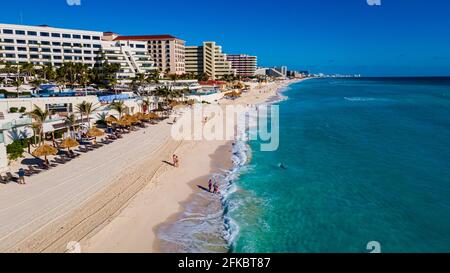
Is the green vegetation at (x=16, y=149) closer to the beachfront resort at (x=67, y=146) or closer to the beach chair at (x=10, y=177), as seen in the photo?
the beachfront resort at (x=67, y=146)

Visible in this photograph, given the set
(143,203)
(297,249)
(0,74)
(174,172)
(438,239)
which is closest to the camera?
(297,249)

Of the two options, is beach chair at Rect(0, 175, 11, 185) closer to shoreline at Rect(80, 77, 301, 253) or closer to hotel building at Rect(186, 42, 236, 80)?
shoreline at Rect(80, 77, 301, 253)

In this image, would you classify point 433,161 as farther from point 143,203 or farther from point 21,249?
point 21,249

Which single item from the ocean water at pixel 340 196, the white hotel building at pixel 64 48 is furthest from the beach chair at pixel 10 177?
the white hotel building at pixel 64 48

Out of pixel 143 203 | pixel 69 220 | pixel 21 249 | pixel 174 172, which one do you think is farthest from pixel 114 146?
pixel 21 249

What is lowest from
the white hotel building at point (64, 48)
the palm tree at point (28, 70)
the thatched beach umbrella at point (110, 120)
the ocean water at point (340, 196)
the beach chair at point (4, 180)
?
the ocean water at point (340, 196)
